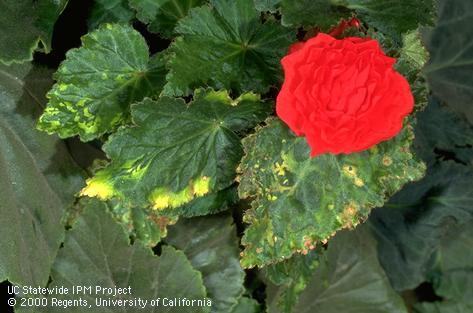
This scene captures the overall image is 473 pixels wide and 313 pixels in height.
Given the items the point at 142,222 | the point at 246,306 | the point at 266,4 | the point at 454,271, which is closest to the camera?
the point at 266,4

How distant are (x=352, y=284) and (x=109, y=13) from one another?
2.02 ft

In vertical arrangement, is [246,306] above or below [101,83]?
below

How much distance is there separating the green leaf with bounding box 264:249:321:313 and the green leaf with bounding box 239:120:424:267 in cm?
19

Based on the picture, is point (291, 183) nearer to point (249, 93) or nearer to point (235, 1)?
point (249, 93)

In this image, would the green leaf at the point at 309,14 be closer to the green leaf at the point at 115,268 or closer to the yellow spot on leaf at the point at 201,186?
the yellow spot on leaf at the point at 201,186

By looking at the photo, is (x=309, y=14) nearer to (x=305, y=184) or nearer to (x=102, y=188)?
(x=305, y=184)

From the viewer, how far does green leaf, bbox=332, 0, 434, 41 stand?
738 mm

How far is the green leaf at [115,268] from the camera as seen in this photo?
0.91 meters

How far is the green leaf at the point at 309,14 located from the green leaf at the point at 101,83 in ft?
0.67

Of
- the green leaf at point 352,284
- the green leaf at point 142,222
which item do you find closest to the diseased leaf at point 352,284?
the green leaf at point 352,284

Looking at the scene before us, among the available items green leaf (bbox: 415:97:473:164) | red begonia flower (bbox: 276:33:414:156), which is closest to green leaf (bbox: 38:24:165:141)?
red begonia flower (bbox: 276:33:414:156)

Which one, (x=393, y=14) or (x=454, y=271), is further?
(x=454, y=271)

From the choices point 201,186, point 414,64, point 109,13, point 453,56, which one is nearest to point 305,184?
point 201,186

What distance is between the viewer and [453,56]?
1.21 m
